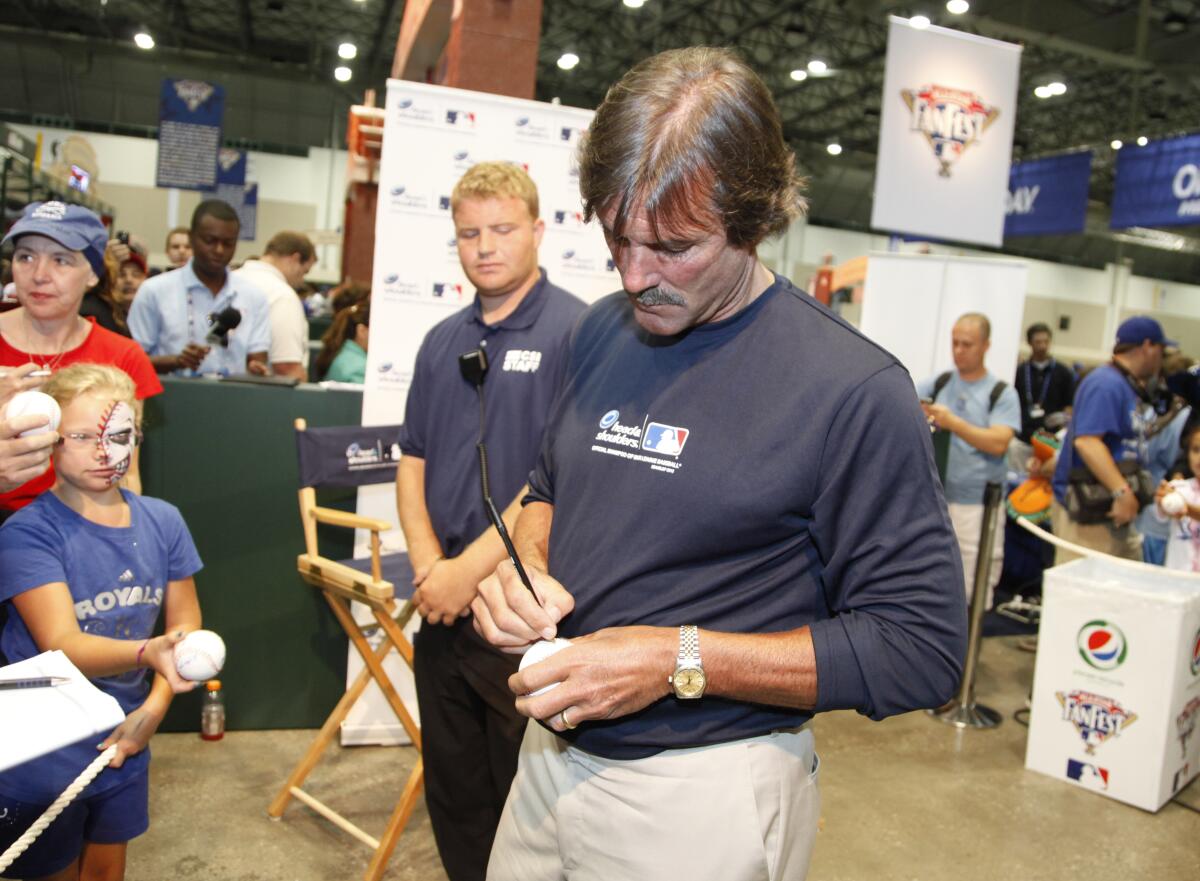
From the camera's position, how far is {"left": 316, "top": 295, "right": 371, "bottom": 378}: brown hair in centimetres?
462

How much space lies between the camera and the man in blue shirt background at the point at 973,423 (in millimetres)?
4502

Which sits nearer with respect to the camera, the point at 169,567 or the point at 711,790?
the point at 711,790

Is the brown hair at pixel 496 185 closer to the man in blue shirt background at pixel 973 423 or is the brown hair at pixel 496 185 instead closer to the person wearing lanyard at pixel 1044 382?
the man in blue shirt background at pixel 973 423

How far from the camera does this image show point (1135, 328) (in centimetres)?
435

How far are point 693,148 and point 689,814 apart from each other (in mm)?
761

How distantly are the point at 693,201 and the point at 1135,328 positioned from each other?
13.3 feet

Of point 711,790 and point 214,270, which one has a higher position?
point 214,270

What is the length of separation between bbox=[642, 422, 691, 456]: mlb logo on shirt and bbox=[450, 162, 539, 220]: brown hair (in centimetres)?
126

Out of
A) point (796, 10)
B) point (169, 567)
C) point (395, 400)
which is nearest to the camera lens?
point (169, 567)

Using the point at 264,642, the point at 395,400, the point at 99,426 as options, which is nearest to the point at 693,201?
the point at 99,426

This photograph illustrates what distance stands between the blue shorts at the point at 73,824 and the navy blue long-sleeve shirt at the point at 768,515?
118 centimetres

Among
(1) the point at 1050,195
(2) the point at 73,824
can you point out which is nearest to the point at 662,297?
(2) the point at 73,824

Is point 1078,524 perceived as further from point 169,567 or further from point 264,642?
point 169,567

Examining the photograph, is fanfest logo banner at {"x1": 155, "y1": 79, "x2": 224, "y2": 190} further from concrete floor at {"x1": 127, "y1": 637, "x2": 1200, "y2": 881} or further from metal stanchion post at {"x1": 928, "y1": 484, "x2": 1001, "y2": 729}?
metal stanchion post at {"x1": 928, "y1": 484, "x2": 1001, "y2": 729}
